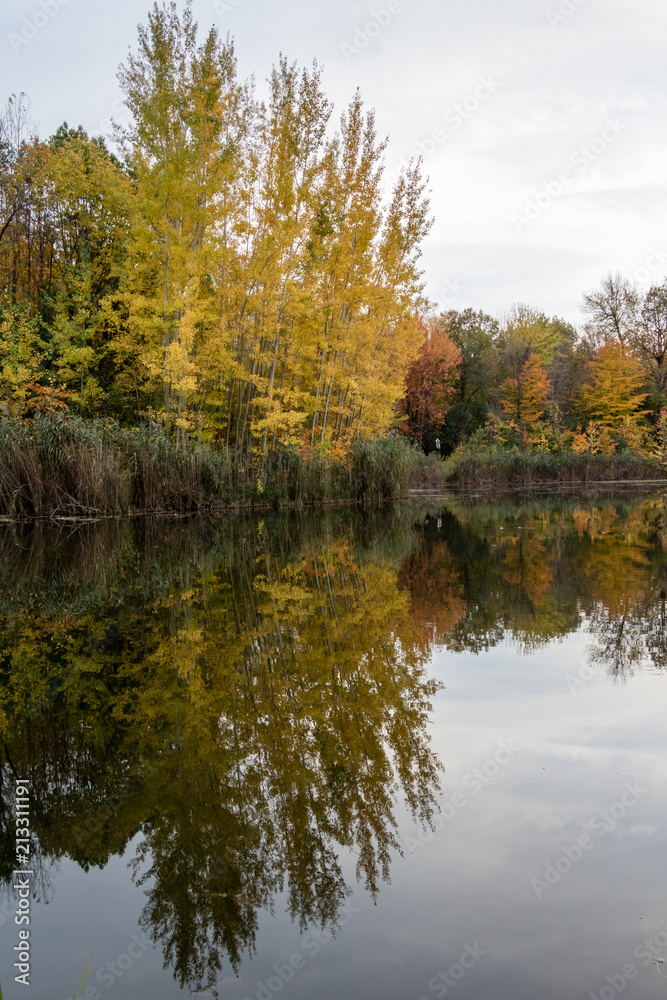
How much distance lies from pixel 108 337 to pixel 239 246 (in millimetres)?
4993

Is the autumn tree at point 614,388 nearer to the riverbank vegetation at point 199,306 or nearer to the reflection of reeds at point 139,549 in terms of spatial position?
the riverbank vegetation at point 199,306

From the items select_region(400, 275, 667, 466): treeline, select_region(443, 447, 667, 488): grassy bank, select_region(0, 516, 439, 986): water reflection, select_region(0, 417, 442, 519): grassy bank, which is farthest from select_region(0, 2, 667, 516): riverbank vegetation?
select_region(400, 275, 667, 466): treeline

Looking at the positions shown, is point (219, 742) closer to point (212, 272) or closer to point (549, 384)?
point (212, 272)

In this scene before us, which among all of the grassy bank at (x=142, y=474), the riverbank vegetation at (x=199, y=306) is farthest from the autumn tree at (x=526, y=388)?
the grassy bank at (x=142, y=474)

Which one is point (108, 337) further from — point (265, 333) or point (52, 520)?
point (52, 520)

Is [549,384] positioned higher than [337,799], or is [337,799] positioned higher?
[549,384]

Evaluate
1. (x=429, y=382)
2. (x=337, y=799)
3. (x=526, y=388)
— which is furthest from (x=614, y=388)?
(x=337, y=799)

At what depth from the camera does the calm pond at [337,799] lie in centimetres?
170

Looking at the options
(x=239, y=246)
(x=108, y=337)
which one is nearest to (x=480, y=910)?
(x=239, y=246)

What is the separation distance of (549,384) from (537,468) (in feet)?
30.9

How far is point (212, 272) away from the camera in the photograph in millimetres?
15781

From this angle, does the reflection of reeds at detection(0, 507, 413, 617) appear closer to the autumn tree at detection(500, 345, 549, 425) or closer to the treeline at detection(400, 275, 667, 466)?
the treeline at detection(400, 275, 667, 466)

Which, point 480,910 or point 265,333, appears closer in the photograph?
point 480,910

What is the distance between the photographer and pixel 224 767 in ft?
8.66
